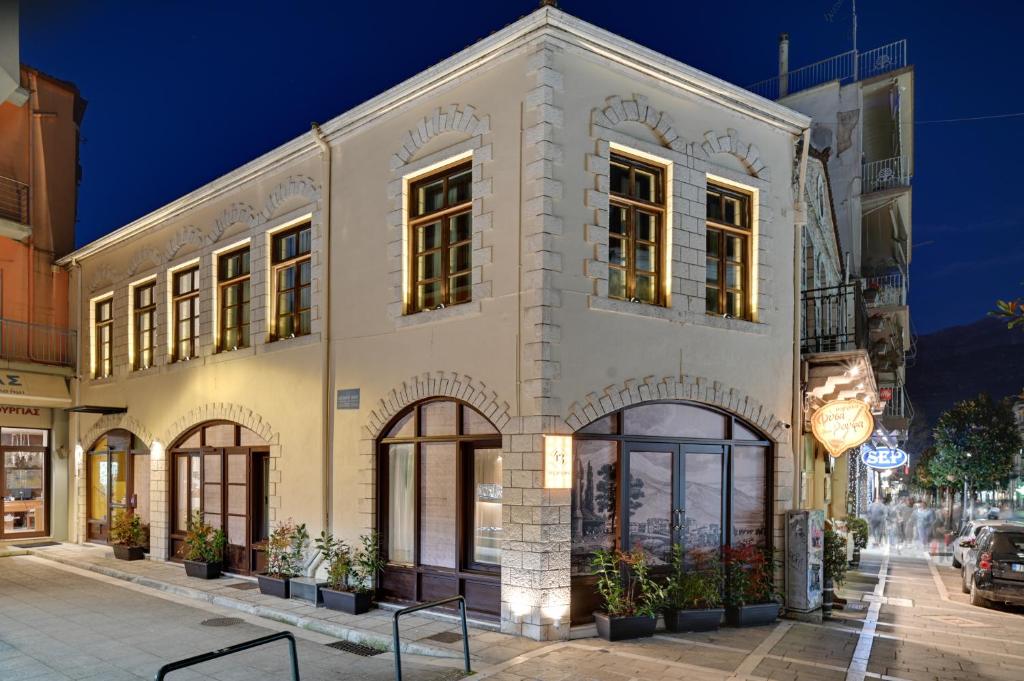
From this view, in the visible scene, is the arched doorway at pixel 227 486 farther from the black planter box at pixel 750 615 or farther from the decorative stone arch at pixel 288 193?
the black planter box at pixel 750 615

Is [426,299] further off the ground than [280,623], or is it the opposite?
[426,299]

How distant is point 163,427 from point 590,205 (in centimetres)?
1128

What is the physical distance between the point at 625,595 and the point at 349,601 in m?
3.95

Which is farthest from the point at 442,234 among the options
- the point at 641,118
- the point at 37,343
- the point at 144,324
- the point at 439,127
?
the point at 37,343

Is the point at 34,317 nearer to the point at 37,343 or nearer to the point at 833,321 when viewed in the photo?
the point at 37,343

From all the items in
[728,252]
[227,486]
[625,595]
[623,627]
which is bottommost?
[623,627]

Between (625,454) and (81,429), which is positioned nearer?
(625,454)

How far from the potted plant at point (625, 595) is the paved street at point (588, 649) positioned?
0.20 m

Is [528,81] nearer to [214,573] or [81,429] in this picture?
[214,573]

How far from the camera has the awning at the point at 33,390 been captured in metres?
18.2

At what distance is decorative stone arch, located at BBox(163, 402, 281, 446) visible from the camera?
1345cm

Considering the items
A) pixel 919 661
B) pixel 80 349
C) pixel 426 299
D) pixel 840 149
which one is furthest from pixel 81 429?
pixel 840 149

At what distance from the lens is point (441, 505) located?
10562mm

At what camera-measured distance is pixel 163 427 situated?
16172mm
